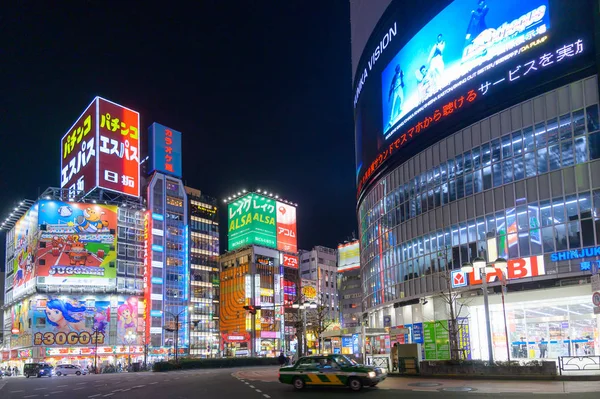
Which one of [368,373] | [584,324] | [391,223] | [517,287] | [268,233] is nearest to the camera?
[368,373]

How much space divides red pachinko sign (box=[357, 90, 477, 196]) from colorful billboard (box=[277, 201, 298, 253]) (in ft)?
267

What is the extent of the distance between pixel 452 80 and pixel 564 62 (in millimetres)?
11002

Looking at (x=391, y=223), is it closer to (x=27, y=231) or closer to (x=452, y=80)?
(x=452, y=80)

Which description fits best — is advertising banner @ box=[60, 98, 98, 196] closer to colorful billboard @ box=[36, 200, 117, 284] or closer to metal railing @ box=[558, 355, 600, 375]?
colorful billboard @ box=[36, 200, 117, 284]

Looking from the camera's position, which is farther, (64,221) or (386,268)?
(64,221)

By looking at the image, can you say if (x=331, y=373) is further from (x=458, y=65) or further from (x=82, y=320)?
(x=82, y=320)

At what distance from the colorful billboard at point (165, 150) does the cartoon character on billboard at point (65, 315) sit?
35390 millimetres

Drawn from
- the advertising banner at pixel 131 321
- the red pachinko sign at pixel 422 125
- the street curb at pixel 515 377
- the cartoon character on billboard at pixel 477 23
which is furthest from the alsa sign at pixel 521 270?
the advertising banner at pixel 131 321

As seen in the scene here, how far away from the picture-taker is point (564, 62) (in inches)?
1497

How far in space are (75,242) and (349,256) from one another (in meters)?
62.8

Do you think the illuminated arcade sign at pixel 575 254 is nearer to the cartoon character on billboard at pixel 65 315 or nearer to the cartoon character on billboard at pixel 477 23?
the cartoon character on billboard at pixel 477 23

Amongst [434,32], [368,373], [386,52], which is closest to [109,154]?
[386,52]

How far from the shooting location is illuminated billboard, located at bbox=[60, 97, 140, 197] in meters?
102

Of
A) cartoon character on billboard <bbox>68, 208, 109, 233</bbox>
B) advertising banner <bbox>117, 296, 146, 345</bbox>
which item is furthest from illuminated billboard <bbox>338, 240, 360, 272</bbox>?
Answer: cartoon character on billboard <bbox>68, 208, 109, 233</bbox>
